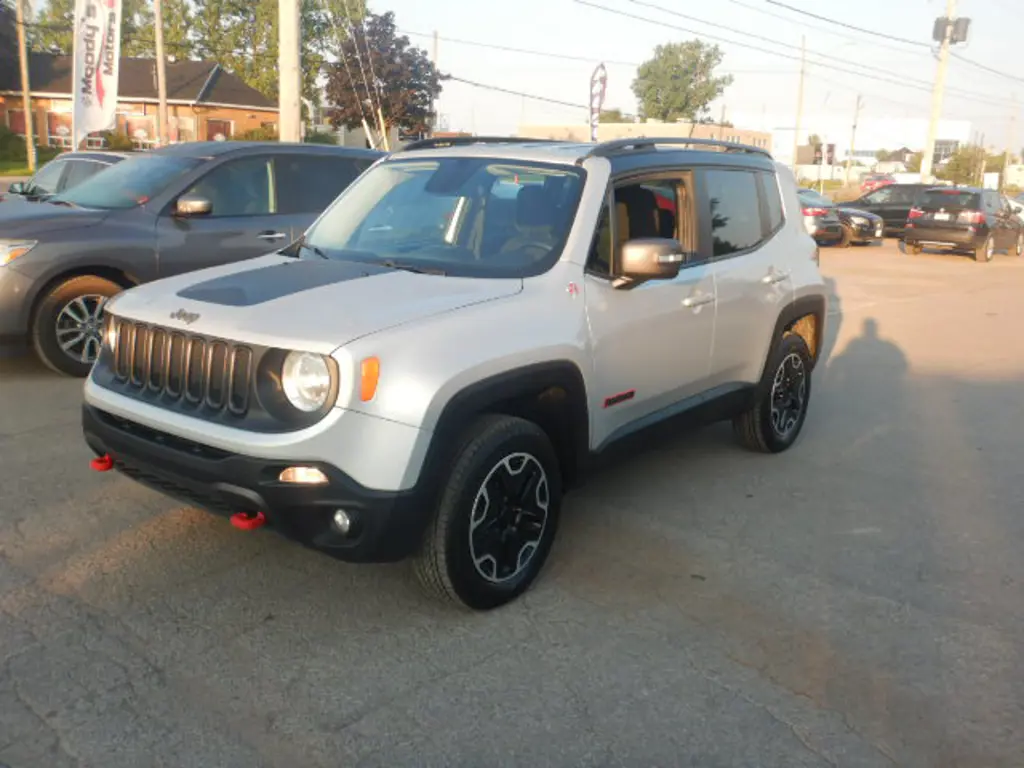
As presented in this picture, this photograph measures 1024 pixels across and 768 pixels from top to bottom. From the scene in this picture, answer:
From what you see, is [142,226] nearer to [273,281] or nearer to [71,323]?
[71,323]

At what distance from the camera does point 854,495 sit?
5.22 m

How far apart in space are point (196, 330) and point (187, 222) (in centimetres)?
434

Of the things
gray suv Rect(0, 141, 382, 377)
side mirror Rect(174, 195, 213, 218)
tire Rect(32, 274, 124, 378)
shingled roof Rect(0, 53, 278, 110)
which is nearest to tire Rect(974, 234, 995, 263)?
gray suv Rect(0, 141, 382, 377)

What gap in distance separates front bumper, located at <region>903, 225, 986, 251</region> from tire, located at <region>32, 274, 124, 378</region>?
19516mm

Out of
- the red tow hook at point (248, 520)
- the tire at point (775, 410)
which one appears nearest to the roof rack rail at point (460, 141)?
the tire at point (775, 410)

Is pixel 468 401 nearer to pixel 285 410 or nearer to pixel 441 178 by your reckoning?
pixel 285 410

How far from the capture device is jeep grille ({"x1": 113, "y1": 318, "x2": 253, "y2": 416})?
3293 millimetres

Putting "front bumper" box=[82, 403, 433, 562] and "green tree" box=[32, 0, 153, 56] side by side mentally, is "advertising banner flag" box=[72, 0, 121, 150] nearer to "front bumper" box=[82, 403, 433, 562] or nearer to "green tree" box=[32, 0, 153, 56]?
"front bumper" box=[82, 403, 433, 562]

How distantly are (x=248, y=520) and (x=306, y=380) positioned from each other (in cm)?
54

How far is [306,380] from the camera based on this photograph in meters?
3.19

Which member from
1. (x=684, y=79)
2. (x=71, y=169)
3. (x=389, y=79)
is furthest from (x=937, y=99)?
(x=684, y=79)

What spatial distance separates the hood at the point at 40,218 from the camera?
6660 mm

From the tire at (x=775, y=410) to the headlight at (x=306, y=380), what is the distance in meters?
3.11

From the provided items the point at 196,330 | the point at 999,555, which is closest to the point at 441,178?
the point at 196,330
